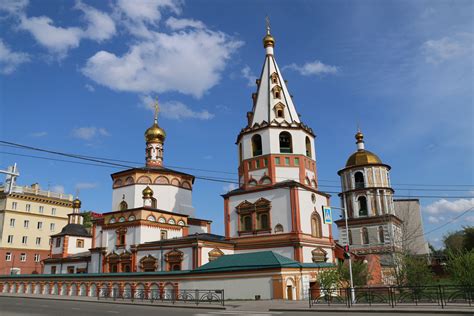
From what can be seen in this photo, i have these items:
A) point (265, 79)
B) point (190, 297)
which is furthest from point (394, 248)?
point (190, 297)

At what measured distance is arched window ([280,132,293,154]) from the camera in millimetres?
31234

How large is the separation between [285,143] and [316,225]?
6.80 metres

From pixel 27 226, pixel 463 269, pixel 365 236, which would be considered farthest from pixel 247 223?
pixel 27 226

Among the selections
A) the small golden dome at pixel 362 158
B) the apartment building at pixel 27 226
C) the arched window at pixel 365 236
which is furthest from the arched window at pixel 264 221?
the apartment building at pixel 27 226

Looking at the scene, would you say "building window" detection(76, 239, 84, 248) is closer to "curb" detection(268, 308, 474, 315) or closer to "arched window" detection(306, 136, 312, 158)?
"arched window" detection(306, 136, 312, 158)

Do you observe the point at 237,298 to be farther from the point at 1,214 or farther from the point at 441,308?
the point at 1,214

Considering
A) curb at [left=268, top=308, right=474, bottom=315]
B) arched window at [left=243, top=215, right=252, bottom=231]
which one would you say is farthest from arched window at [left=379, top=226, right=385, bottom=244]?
curb at [left=268, top=308, right=474, bottom=315]

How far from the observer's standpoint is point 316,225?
30375 mm

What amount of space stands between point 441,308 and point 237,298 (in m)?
11.1

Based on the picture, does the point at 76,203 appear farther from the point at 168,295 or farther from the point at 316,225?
the point at 316,225

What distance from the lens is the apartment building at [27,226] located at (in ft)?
164

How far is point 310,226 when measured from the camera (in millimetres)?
29422

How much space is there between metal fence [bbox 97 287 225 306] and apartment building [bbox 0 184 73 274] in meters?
28.5

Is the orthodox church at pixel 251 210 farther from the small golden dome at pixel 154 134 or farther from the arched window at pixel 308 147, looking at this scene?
the small golden dome at pixel 154 134
